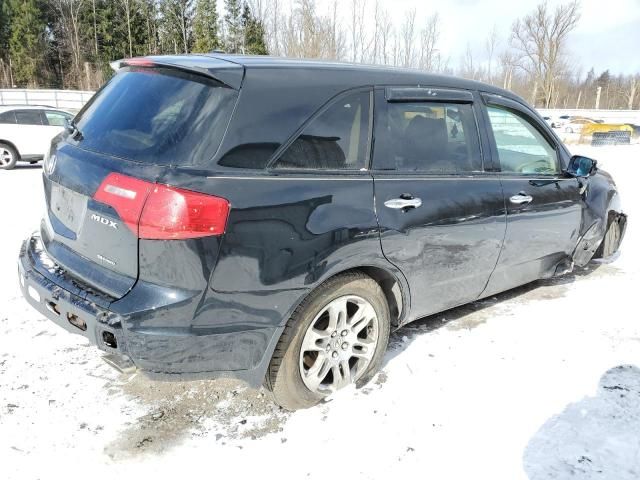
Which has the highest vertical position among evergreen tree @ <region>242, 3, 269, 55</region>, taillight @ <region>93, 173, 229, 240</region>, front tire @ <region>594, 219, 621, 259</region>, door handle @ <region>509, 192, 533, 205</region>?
evergreen tree @ <region>242, 3, 269, 55</region>

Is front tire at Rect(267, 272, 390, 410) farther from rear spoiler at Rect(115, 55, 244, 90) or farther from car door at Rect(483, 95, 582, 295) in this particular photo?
car door at Rect(483, 95, 582, 295)

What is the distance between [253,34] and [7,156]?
30.4 m

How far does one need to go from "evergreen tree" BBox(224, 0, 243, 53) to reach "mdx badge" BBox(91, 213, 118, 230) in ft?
150

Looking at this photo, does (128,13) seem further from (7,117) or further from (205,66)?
(205,66)

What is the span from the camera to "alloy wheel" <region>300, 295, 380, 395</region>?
2748 millimetres

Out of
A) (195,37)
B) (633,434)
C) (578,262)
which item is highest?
(195,37)

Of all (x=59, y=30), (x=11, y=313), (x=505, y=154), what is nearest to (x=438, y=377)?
(x=505, y=154)

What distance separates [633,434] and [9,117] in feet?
45.3

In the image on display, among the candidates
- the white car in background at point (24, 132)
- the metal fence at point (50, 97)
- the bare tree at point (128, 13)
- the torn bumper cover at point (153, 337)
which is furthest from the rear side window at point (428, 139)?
the bare tree at point (128, 13)

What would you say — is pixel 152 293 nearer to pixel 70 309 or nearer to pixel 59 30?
pixel 70 309

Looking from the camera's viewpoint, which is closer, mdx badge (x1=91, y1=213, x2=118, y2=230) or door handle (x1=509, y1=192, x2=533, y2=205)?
mdx badge (x1=91, y1=213, x2=118, y2=230)

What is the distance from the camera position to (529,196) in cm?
376

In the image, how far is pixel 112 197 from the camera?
90.5 inches

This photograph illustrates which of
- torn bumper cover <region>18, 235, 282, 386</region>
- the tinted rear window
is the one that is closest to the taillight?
the tinted rear window
